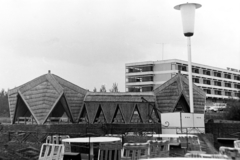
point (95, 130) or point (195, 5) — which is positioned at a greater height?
point (195, 5)

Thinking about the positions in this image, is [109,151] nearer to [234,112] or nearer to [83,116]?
[83,116]

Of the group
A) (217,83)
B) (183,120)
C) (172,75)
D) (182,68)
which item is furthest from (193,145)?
(217,83)

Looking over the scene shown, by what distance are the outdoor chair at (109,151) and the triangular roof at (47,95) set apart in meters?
19.5

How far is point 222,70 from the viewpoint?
6900 cm

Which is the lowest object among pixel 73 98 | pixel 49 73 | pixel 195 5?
pixel 73 98

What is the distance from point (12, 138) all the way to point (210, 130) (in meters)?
14.0

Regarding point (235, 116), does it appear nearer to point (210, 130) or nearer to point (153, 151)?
point (210, 130)

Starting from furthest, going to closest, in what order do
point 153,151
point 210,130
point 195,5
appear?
point 210,130, point 195,5, point 153,151

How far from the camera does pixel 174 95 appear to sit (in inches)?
1051

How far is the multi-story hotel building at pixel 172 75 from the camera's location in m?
60.4

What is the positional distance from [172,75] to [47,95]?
37.8 metres

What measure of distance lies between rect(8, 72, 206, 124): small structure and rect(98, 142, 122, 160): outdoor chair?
62.0ft

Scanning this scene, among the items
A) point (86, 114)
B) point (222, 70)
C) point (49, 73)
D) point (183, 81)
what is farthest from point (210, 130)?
point (222, 70)

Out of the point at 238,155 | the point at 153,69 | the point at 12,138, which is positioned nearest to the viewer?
the point at 238,155
